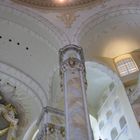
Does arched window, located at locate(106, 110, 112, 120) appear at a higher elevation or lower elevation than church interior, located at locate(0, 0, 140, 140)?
lower

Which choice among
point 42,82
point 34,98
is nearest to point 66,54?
point 42,82

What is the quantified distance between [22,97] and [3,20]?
11.0ft

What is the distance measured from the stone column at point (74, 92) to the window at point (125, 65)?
3.25 meters

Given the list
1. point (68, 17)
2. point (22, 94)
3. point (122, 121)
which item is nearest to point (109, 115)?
point (122, 121)

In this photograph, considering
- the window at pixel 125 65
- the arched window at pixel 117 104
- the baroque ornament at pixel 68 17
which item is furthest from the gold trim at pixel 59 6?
the arched window at pixel 117 104

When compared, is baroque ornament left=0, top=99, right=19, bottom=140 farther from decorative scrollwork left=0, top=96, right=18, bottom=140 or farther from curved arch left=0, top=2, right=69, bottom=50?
curved arch left=0, top=2, right=69, bottom=50

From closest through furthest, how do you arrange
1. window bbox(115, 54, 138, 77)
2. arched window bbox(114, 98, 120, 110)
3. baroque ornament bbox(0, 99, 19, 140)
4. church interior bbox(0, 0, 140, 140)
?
church interior bbox(0, 0, 140, 140) < arched window bbox(114, 98, 120, 110) < window bbox(115, 54, 138, 77) < baroque ornament bbox(0, 99, 19, 140)

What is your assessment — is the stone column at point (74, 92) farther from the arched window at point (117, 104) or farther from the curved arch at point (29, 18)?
the arched window at point (117, 104)

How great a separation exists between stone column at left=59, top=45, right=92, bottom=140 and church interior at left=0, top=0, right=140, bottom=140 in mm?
1055

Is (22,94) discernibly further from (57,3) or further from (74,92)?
(74,92)

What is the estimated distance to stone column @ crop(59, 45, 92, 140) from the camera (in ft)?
18.9

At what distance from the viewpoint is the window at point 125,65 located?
1088 cm

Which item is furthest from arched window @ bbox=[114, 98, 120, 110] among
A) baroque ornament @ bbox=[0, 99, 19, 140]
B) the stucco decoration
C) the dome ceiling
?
baroque ornament @ bbox=[0, 99, 19, 140]

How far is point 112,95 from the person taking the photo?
1063 centimetres
